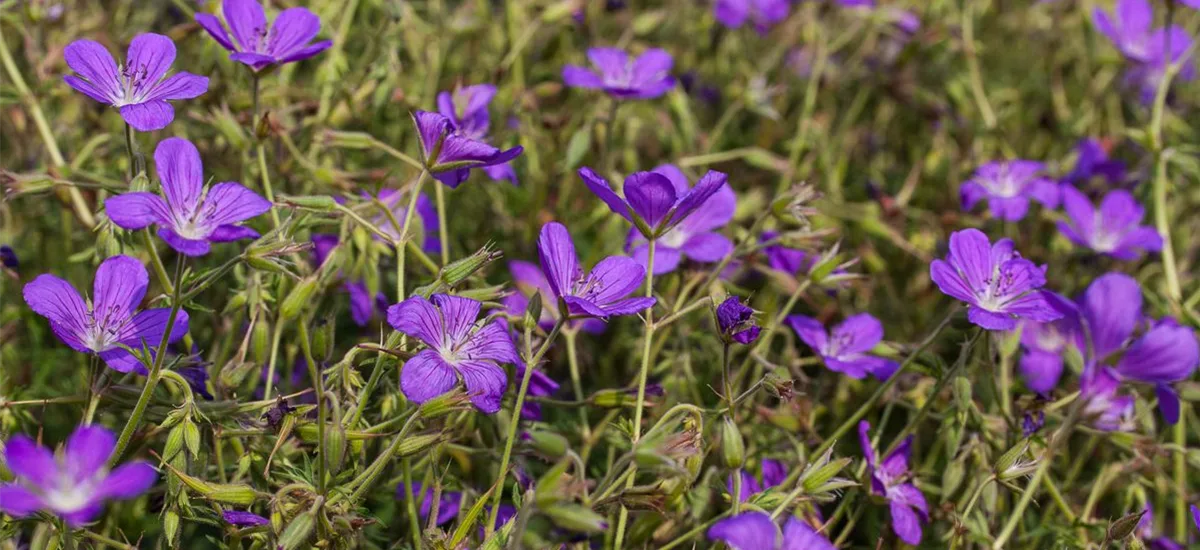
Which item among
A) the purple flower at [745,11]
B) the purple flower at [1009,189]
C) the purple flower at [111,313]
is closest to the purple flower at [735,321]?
the purple flower at [111,313]

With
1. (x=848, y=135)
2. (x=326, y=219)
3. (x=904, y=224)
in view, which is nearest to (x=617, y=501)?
(x=326, y=219)

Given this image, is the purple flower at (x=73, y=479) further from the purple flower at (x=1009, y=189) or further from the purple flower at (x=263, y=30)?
the purple flower at (x=1009, y=189)

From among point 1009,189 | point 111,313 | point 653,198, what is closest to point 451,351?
point 653,198

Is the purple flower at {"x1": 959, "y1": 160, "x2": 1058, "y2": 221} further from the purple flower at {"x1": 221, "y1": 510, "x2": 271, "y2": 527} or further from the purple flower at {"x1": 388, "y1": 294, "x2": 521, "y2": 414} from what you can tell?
the purple flower at {"x1": 221, "y1": 510, "x2": 271, "y2": 527}

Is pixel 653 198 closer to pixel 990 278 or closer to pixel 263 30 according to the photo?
pixel 990 278

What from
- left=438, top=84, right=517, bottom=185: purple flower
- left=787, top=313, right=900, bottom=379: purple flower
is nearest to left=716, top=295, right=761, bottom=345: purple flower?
left=787, top=313, right=900, bottom=379: purple flower
